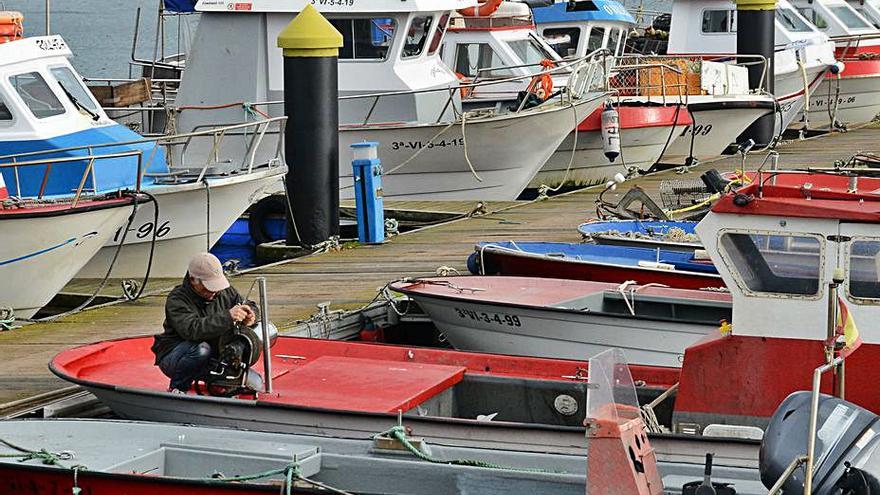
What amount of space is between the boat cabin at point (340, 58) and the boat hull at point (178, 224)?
137 inches

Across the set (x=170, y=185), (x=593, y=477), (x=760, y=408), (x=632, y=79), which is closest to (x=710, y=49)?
(x=632, y=79)

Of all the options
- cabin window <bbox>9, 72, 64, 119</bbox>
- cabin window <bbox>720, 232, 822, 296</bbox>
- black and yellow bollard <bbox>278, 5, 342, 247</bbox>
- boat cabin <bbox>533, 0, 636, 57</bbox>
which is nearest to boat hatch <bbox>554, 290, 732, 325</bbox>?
cabin window <bbox>720, 232, 822, 296</bbox>

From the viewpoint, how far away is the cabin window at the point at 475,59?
1897cm

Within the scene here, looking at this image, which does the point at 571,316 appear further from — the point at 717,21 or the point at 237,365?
the point at 717,21

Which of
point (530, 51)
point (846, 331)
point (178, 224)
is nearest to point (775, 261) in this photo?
point (846, 331)

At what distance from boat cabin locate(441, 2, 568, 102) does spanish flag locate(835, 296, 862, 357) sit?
12338mm

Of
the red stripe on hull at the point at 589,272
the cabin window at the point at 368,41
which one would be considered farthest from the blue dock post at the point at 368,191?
the cabin window at the point at 368,41

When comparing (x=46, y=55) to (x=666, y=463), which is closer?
(x=666, y=463)

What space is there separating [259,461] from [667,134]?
43.5 ft

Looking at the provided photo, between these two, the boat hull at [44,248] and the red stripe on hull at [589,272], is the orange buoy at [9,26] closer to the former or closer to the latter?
the boat hull at [44,248]

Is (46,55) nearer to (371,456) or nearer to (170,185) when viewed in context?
(170,185)

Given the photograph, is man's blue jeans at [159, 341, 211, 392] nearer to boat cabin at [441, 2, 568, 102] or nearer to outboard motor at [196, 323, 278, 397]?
outboard motor at [196, 323, 278, 397]

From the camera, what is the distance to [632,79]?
765 inches

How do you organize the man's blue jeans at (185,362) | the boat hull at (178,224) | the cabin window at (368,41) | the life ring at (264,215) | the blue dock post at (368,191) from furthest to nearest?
1. the cabin window at (368,41)
2. the life ring at (264,215)
3. the blue dock post at (368,191)
4. the boat hull at (178,224)
5. the man's blue jeans at (185,362)
